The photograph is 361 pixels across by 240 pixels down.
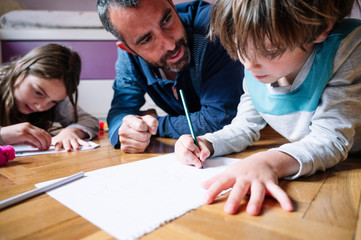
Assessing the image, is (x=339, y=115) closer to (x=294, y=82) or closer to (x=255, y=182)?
(x=294, y=82)

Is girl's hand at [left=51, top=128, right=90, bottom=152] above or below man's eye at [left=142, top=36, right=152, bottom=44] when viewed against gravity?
below

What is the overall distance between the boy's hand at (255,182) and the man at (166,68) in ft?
1.09

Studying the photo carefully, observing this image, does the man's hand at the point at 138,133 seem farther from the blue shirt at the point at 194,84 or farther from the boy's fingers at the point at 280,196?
the boy's fingers at the point at 280,196

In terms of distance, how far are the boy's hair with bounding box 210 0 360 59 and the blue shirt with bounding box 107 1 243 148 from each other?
352 millimetres

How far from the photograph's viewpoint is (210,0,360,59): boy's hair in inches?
16.5

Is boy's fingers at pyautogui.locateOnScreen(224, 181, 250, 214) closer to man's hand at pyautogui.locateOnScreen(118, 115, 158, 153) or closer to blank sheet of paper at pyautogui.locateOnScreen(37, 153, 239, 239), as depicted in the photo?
blank sheet of paper at pyautogui.locateOnScreen(37, 153, 239, 239)

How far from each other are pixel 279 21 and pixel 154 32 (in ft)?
1.35

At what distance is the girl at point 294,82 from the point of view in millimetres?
405

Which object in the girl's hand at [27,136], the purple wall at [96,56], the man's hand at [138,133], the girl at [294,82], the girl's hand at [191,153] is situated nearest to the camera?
the girl at [294,82]

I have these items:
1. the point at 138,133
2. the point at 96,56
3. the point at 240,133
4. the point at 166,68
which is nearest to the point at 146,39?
the point at 166,68

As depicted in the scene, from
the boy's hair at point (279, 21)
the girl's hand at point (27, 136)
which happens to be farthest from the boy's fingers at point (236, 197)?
the girl's hand at point (27, 136)

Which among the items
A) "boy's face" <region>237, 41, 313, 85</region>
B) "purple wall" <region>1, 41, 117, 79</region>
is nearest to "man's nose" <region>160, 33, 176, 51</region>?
"boy's face" <region>237, 41, 313, 85</region>

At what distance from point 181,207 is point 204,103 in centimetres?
53

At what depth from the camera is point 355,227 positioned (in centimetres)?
29
